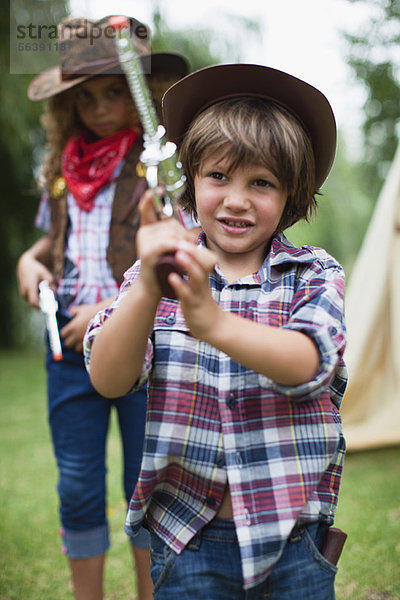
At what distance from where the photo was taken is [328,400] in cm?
126

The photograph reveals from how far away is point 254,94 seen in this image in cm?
129

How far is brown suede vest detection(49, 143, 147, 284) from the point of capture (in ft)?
6.59

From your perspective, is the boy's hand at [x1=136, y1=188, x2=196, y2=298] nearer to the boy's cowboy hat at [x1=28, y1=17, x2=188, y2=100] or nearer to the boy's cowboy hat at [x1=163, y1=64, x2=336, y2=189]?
the boy's cowboy hat at [x1=163, y1=64, x2=336, y2=189]

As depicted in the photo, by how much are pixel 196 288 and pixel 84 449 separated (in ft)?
4.06

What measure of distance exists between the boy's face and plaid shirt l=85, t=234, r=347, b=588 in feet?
0.21

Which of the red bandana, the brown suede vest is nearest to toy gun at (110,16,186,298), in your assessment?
the brown suede vest

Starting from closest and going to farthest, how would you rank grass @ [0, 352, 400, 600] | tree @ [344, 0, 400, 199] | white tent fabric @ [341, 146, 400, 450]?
grass @ [0, 352, 400, 600] < white tent fabric @ [341, 146, 400, 450] < tree @ [344, 0, 400, 199]

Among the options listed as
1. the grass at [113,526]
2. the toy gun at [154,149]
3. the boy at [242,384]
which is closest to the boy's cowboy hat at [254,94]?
the boy at [242,384]

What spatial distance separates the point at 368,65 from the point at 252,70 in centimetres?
448

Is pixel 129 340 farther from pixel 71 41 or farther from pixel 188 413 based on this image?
pixel 71 41

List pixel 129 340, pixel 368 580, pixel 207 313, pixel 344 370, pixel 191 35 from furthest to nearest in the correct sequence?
pixel 191 35
pixel 368 580
pixel 344 370
pixel 129 340
pixel 207 313

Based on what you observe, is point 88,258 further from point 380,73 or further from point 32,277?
point 380,73

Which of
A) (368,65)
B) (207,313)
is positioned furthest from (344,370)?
(368,65)

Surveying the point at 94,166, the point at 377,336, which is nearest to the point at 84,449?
the point at 94,166
